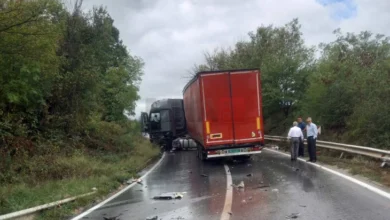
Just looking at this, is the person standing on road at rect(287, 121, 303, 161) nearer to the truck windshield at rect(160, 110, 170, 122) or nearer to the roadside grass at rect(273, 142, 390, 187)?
the roadside grass at rect(273, 142, 390, 187)

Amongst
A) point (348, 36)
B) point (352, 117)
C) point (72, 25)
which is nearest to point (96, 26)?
point (72, 25)

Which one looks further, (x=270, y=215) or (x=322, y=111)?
(x=322, y=111)

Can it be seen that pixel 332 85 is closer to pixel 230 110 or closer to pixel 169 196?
pixel 230 110

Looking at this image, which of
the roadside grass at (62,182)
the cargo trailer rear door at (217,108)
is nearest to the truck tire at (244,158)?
the cargo trailer rear door at (217,108)

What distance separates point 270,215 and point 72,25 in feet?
56.9

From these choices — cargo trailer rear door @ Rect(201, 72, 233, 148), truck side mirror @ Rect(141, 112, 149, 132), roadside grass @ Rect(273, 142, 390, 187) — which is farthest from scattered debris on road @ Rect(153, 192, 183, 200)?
truck side mirror @ Rect(141, 112, 149, 132)

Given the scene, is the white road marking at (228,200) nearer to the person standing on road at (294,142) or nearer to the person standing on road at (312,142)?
the person standing on road at (312,142)

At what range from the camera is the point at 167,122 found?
2966 cm

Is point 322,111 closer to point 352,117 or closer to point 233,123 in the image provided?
point 352,117

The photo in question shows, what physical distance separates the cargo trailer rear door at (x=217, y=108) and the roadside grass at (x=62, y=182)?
337 centimetres

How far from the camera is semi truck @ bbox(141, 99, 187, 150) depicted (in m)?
29.7

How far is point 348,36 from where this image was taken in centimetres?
3027

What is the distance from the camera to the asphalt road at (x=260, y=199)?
7.62m

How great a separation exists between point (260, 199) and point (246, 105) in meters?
7.85
